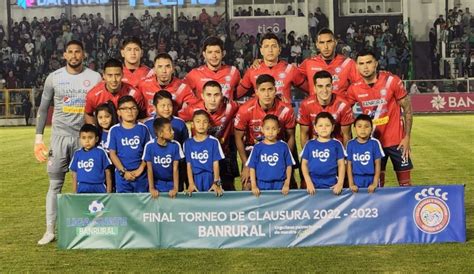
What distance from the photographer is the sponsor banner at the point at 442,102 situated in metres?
32.6

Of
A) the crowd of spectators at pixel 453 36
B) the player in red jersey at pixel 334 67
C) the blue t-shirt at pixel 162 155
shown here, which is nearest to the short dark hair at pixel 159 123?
the blue t-shirt at pixel 162 155

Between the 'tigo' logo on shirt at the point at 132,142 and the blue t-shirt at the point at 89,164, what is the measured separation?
241 mm

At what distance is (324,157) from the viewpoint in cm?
811

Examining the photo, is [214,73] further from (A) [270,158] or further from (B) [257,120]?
(A) [270,158]

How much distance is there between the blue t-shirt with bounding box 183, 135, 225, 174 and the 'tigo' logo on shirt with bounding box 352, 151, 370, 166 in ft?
4.61

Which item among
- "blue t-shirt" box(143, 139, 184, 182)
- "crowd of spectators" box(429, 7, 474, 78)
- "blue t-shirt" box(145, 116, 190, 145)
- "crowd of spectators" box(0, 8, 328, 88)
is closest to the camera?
"blue t-shirt" box(143, 139, 184, 182)

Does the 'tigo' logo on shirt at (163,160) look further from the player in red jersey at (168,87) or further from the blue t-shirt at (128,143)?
the player in red jersey at (168,87)

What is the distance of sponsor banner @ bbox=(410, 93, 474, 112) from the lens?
32625 millimetres

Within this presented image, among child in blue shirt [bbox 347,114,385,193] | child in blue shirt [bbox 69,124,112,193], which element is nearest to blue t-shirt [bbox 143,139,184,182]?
child in blue shirt [bbox 69,124,112,193]

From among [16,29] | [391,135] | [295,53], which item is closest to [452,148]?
[391,135]

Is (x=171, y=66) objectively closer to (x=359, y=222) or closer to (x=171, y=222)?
(x=171, y=222)

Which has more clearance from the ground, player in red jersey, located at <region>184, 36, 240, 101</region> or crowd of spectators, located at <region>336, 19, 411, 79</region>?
crowd of spectators, located at <region>336, 19, 411, 79</region>

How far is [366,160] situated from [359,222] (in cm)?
80

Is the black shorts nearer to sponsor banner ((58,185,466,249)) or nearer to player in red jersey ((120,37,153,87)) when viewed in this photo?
sponsor banner ((58,185,466,249))
